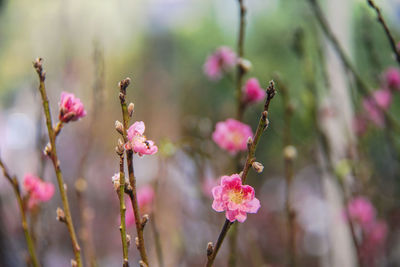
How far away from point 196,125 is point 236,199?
16.0 inches

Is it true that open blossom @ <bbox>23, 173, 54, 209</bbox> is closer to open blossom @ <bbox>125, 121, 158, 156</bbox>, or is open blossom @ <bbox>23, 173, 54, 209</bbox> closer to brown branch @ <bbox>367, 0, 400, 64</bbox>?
open blossom @ <bbox>125, 121, 158, 156</bbox>

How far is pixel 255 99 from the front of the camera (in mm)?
567

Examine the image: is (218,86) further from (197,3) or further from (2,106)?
(2,106)

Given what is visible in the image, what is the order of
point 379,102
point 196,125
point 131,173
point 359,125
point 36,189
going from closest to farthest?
1. point 131,173
2. point 36,189
3. point 196,125
4. point 379,102
5. point 359,125

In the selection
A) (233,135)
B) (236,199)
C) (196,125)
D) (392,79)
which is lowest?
(236,199)

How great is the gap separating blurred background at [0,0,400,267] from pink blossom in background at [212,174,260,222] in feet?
0.59

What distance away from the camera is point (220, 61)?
2.44 ft

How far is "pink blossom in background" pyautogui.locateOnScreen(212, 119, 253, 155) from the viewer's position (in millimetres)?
543

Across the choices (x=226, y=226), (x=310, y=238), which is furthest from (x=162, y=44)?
(x=226, y=226)

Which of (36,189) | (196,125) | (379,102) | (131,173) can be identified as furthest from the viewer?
(379,102)

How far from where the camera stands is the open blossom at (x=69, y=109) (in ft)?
1.28

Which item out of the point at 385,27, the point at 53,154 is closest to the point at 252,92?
the point at 385,27

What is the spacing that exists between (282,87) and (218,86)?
323cm

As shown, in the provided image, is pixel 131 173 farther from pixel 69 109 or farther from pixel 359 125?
pixel 359 125
